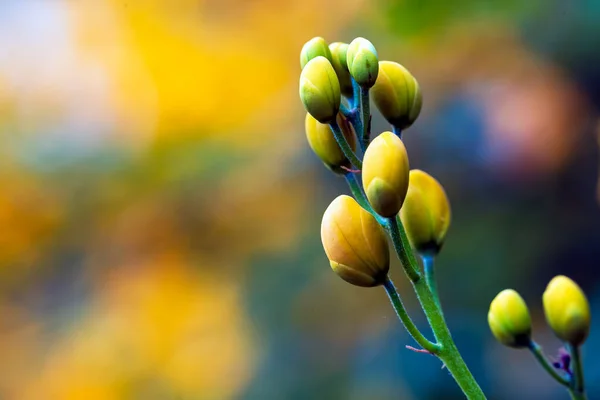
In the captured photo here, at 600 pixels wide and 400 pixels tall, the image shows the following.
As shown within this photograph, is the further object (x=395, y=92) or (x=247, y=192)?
(x=247, y=192)

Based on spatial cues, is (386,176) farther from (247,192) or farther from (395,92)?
(247,192)

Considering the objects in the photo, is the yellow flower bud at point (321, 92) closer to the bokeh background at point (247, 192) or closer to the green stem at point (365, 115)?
the green stem at point (365, 115)

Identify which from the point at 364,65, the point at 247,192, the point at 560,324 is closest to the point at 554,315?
the point at 560,324

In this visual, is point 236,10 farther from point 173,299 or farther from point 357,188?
point 357,188

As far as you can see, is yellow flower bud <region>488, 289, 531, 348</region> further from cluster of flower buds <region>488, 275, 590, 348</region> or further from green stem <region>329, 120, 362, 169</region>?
green stem <region>329, 120, 362, 169</region>

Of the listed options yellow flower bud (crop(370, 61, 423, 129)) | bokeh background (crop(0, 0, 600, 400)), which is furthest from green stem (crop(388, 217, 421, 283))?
bokeh background (crop(0, 0, 600, 400))

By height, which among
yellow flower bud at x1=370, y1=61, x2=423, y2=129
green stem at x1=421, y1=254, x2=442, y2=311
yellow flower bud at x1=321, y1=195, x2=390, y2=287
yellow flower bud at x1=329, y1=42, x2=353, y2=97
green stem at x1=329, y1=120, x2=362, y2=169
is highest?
yellow flower bud at x1=329, y1=42, x2=353, y2=97
